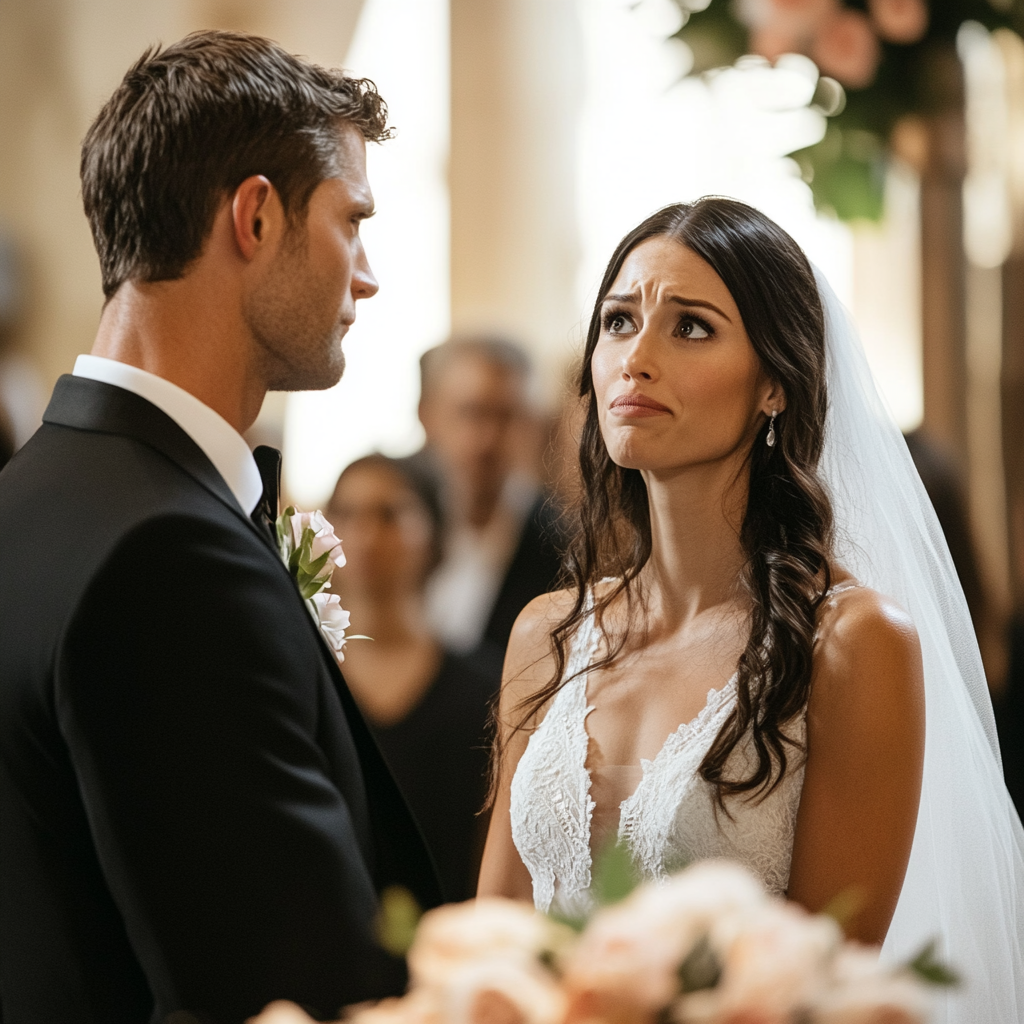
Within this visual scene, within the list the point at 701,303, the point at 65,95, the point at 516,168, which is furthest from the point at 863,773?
the point at 65,95

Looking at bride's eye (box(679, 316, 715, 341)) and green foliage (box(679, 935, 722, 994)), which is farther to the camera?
bride's eye (box(679, 316, 715, 341))

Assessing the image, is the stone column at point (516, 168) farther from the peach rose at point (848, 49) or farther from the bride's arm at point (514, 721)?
the bride's arm at point (514, 721)

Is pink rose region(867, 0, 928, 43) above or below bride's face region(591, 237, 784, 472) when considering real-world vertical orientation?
above

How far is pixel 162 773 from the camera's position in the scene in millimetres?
1094

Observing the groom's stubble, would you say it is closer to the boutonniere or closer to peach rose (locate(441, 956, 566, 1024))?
the boutonniere

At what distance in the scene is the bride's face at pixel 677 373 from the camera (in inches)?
72.4

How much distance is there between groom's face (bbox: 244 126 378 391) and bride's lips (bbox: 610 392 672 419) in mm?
518

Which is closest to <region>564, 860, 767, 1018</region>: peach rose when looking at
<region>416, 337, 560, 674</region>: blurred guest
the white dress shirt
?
the white dress shirt

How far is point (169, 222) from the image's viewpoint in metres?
1.31

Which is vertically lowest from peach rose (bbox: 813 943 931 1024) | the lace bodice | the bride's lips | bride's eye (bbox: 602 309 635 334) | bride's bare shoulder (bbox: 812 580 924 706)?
the lace bodice

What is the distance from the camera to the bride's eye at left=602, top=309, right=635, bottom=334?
1.95m

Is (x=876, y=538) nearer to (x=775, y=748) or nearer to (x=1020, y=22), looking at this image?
(x=775, y=748)

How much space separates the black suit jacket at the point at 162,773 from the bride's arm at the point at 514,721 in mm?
889

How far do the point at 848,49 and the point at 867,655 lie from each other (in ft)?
7.22
